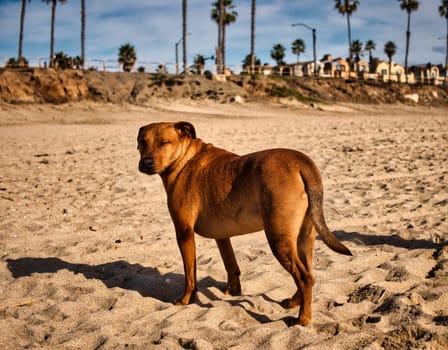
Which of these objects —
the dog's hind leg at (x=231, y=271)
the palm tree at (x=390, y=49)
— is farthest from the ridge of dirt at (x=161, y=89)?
the palm tree at (x=390, y=49)

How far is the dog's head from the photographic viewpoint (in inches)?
179

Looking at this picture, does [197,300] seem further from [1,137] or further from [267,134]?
[1,137]

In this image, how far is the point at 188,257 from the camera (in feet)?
14.9

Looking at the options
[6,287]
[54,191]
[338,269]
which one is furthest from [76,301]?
[54,191]

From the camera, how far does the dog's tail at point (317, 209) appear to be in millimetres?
3793

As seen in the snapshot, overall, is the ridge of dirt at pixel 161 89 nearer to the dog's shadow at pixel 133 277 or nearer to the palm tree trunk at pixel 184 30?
the palm tree trunk at pixel 184 30

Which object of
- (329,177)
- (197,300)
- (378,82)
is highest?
(378,82)

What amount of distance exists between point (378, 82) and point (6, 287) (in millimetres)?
56727

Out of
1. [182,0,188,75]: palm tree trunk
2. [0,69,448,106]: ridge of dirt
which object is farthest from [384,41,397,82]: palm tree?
[182,0,188,75]: palm tree trunk

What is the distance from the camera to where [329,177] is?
10.6 metres

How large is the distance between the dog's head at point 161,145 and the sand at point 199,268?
4.48 feet

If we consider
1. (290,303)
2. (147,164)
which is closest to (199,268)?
(290,303)

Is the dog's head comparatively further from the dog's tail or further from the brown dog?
the dog's tail

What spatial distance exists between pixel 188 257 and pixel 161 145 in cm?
118
